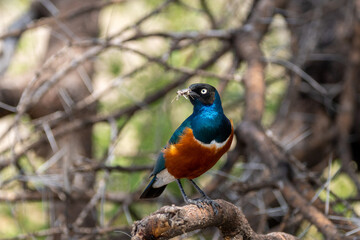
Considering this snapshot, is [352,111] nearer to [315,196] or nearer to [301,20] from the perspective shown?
[301,20]

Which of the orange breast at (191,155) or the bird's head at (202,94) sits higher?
the bird's head at (202,94)

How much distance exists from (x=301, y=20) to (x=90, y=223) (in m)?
2.97

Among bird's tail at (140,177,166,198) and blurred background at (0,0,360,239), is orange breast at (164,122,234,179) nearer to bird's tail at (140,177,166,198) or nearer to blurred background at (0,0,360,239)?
bird's tail at (140,177,166,198)

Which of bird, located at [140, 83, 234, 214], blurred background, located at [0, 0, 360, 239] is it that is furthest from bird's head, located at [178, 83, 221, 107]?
blurred background, located at [0, 0, 360, 239]

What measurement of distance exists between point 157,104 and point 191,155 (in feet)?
8.39

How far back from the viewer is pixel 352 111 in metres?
4.68

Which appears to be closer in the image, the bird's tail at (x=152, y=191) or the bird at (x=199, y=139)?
the bird at (x=199, y=139)

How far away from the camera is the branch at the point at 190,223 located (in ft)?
5.76

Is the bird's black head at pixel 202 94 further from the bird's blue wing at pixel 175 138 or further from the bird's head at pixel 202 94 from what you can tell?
the bird's blue wing at pixel 175 138

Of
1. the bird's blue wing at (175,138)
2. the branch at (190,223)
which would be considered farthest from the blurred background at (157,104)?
the branch at (190,223)

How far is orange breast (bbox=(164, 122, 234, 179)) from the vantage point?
2.44 meters

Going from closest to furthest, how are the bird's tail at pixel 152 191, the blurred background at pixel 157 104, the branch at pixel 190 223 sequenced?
1. the branch at pixel 190 223
2. the bird's tail at pixel 152 191
3. the blurred background at pixel 157 104

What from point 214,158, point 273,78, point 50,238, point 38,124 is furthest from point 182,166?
point 273,78

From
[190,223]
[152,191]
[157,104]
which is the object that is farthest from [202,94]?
[157,104]
